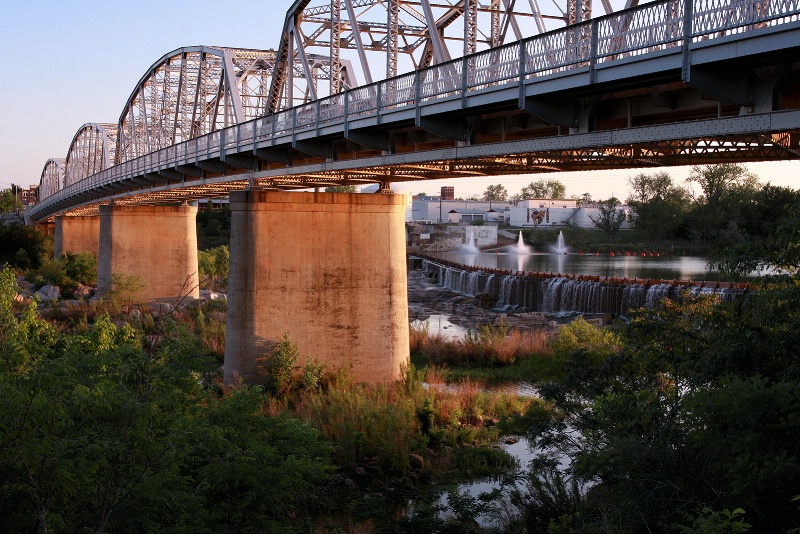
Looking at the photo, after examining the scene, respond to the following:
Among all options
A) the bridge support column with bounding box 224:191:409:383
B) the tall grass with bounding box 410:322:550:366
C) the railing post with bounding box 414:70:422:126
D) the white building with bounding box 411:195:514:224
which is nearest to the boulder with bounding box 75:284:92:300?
the tall grass with bounding box 410:322:550:366

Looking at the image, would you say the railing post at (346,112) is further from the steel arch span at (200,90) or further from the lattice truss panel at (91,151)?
the lattice truss panel at (91,151)

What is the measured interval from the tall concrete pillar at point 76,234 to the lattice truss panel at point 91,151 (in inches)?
152

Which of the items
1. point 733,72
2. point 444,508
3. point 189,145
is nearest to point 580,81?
point 733,72

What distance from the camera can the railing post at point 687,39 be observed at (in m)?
10.0

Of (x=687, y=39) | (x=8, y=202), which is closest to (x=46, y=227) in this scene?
(x=8, y=202)

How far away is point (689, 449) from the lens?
30.1 feet

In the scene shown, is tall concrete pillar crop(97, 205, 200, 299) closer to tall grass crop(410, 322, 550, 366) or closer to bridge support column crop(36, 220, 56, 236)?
tall grass crop(410, 322, 550, 366)

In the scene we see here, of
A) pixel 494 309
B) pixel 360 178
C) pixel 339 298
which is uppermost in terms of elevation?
pixel 360 178

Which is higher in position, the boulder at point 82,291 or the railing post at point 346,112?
the railing post at point 346,112

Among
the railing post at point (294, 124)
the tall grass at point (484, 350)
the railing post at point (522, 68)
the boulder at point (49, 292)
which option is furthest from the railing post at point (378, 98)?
the boulder at point (49, 292)

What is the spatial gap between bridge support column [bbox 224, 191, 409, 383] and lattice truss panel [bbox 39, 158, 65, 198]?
8821 centimetres

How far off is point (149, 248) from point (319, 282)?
25922mm

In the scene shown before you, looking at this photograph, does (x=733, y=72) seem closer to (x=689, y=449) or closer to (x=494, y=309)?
(x=689, y=449)

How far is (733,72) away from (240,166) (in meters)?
19.5
